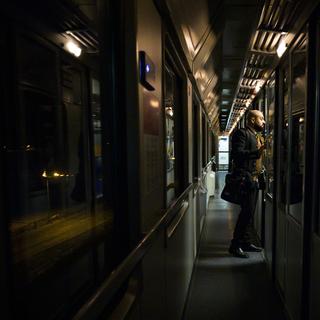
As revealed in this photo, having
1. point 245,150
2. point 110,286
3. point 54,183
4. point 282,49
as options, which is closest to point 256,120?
point 245,150

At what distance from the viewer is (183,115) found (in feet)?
10.6

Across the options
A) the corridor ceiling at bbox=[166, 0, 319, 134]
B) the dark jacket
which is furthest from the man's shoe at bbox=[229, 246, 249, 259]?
the corridor ceiling at bbox=[166, 0, 319, 134]

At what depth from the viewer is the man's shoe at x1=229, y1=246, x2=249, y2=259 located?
3.92m

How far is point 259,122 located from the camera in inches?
155

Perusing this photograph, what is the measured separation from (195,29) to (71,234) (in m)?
2.35

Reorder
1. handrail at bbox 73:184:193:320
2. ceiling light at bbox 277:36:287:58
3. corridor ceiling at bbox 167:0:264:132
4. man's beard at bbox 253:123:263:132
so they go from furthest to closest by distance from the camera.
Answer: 1. man's beard at bbox 253:123:263:132
2. ceiling light at bbox 277:36:287:58
3. corridor ceiling at bbox 167:0:264:132
4. handrail at bbox 73:184:193:320

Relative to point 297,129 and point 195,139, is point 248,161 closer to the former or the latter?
point 195,139

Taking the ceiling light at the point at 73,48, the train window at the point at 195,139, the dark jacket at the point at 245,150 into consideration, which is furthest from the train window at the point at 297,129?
the train window at the point at 195,139

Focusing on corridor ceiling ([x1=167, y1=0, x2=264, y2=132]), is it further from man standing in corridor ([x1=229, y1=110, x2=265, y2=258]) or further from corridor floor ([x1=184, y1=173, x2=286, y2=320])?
corridor floor ([x1=184, y1=173, x2=286, y2=320])

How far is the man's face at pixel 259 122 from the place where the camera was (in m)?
3.94

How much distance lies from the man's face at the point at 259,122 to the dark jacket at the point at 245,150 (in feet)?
0.39

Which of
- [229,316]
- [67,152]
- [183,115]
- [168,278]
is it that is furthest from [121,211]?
[183,115]

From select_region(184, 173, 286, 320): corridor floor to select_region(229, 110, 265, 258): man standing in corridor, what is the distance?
279 mm

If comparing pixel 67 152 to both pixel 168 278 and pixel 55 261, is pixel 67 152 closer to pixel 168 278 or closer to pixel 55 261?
pixel 55 261
